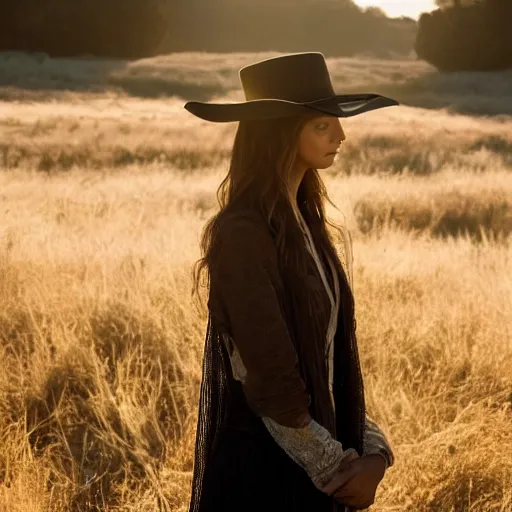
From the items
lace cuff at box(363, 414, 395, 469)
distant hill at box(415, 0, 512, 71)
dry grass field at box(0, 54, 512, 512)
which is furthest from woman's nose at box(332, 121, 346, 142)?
distant hill at box(415, 0, 512, 71)

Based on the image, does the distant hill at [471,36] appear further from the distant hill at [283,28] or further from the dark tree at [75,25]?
the distant hill at [283,28]

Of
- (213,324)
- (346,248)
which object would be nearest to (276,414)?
(213,324)

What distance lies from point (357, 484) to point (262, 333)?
39 centimetres

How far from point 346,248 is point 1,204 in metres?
6.61

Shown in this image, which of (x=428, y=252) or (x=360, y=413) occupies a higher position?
(x=360, y=413)

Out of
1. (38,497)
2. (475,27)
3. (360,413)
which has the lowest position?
(38,497)

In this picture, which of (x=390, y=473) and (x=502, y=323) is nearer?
(x=390, y=473)

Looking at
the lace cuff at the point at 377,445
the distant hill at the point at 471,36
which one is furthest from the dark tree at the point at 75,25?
the lace cuff at the point at 377,445

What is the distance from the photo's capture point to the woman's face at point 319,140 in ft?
5.08

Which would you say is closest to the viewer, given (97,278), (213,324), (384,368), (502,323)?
(213,324)

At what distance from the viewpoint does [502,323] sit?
387 cm

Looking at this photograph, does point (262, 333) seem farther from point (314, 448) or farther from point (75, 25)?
point (75, 25)

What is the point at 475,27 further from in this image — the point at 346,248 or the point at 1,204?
the point at 346,248

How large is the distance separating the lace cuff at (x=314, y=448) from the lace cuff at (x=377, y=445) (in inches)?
8.3
